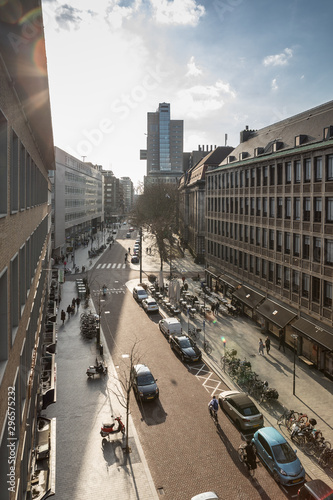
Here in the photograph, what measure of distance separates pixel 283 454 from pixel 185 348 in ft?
40.1

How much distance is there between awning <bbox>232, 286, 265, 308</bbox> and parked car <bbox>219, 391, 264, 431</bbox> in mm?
14566

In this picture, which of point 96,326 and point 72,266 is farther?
point 72,266

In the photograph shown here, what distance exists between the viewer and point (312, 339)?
77.3 feet

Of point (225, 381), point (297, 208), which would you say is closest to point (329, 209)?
point (297, 208)

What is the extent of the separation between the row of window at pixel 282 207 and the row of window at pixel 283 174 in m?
1.33

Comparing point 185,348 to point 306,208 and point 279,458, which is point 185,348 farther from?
point 306,208

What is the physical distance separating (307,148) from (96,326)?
21.8 m

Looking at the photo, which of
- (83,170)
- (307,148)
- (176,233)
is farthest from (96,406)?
(176,233)

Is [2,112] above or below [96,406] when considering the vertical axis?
above

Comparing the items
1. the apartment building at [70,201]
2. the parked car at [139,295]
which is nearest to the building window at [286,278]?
the parked car at [139,295]

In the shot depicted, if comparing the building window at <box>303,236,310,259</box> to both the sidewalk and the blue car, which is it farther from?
the blue car

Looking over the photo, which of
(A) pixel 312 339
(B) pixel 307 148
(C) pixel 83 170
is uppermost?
(C) pixel 83 170

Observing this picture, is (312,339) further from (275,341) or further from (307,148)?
(307,148)

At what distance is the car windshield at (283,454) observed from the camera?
14582 millimetres
